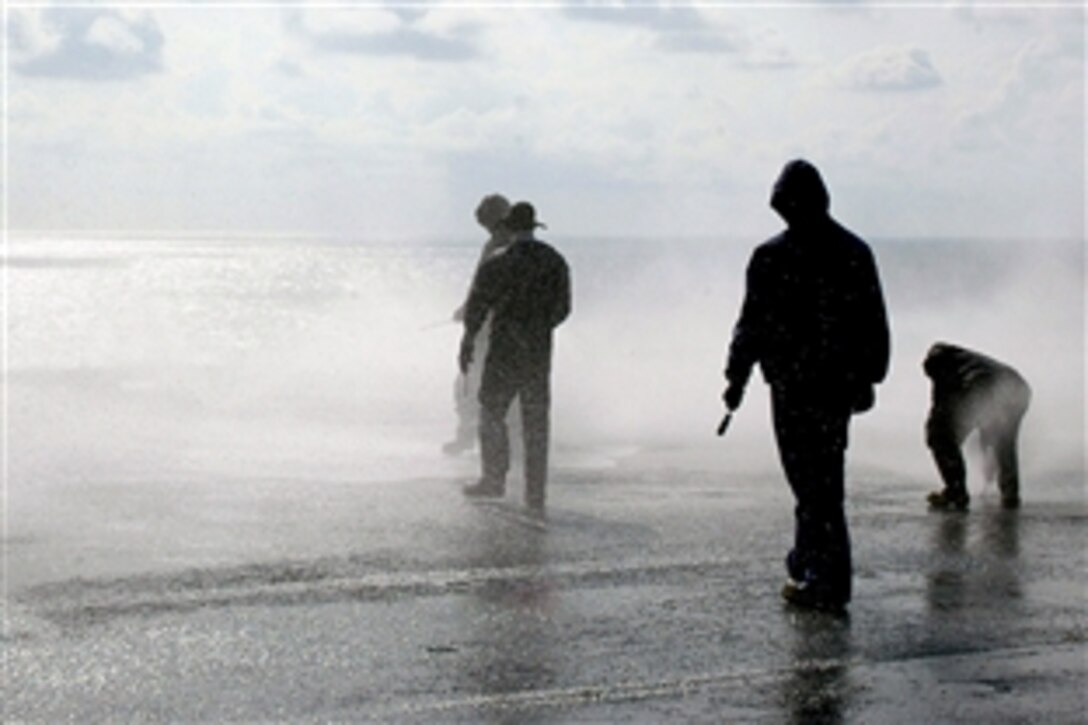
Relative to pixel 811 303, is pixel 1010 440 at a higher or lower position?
lower

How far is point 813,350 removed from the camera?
8.67 m

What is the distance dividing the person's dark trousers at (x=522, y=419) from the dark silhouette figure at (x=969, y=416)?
87.5 inches

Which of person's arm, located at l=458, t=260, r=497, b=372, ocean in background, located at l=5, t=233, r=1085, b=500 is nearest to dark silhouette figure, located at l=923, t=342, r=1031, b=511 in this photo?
ocean in background, located at l=5, t=233, r=1085, b=500

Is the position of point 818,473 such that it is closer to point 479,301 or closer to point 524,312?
point 524,312

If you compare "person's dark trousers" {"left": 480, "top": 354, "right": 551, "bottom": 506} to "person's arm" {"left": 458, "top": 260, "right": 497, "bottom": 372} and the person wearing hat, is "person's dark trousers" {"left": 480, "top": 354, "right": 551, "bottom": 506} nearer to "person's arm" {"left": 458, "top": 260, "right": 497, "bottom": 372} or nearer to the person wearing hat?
"person's arm" {"left": 458, "top": 260, "right": 497, "bottom": 372}

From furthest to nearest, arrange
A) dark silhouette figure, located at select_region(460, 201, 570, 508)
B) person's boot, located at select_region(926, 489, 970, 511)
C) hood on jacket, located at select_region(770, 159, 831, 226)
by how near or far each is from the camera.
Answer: dark silhouette figure, located at select_region(460, 201, 570, 508)
person's boot, located at select_region(926, 489, 970, 511)
hood on jacket, located at select_region(770, 159, 831, 226)

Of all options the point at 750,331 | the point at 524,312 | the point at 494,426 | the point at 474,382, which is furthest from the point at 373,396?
the point at 750,331

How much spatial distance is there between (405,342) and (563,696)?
3163cm

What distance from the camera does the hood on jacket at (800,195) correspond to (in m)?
8.55

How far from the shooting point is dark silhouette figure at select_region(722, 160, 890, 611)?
8594 mm

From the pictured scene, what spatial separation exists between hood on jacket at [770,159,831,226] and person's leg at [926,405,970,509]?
3582 millimetres

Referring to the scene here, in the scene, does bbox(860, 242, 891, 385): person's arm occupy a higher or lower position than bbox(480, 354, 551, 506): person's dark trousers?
higher

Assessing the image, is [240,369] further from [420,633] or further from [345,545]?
[420,633]

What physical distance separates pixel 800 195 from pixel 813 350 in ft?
2.15
